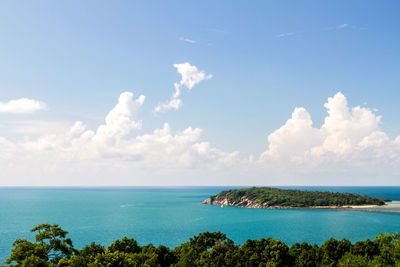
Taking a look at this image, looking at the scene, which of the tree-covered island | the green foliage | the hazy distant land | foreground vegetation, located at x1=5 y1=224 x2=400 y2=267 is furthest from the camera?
the tree-covered island

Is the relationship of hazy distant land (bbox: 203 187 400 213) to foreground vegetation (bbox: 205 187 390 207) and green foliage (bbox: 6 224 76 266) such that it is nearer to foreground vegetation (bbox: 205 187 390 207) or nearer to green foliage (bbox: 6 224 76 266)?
foreground vegetation (bbox: 205 187 390 207)

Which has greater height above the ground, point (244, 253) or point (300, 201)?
point (244, 253)

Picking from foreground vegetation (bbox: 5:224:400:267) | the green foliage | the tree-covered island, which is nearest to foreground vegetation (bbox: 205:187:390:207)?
the tree-covered island

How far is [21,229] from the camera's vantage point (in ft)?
340

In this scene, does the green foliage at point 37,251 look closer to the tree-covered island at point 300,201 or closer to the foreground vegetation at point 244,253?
the foreground vegetation at point 244,253

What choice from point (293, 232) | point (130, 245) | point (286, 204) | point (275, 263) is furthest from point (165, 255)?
point (286, 204)

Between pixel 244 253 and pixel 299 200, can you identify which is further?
pixel 299 200

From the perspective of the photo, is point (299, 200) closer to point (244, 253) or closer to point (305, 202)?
point (305, 202)

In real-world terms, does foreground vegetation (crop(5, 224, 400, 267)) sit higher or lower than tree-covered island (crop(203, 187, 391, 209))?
higher

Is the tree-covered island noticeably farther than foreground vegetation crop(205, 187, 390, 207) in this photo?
No

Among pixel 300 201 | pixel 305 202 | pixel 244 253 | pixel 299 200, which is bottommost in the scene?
pixel 305 202

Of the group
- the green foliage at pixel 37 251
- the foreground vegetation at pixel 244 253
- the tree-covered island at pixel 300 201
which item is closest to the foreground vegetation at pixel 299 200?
the tree-covered island at pixel 300 201

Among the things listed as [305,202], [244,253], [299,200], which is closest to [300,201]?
[299,200]

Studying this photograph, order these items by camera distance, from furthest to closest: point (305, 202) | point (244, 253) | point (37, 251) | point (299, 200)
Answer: point (299, 200), point (305, 202), point (244, 253), point (37, 251)
